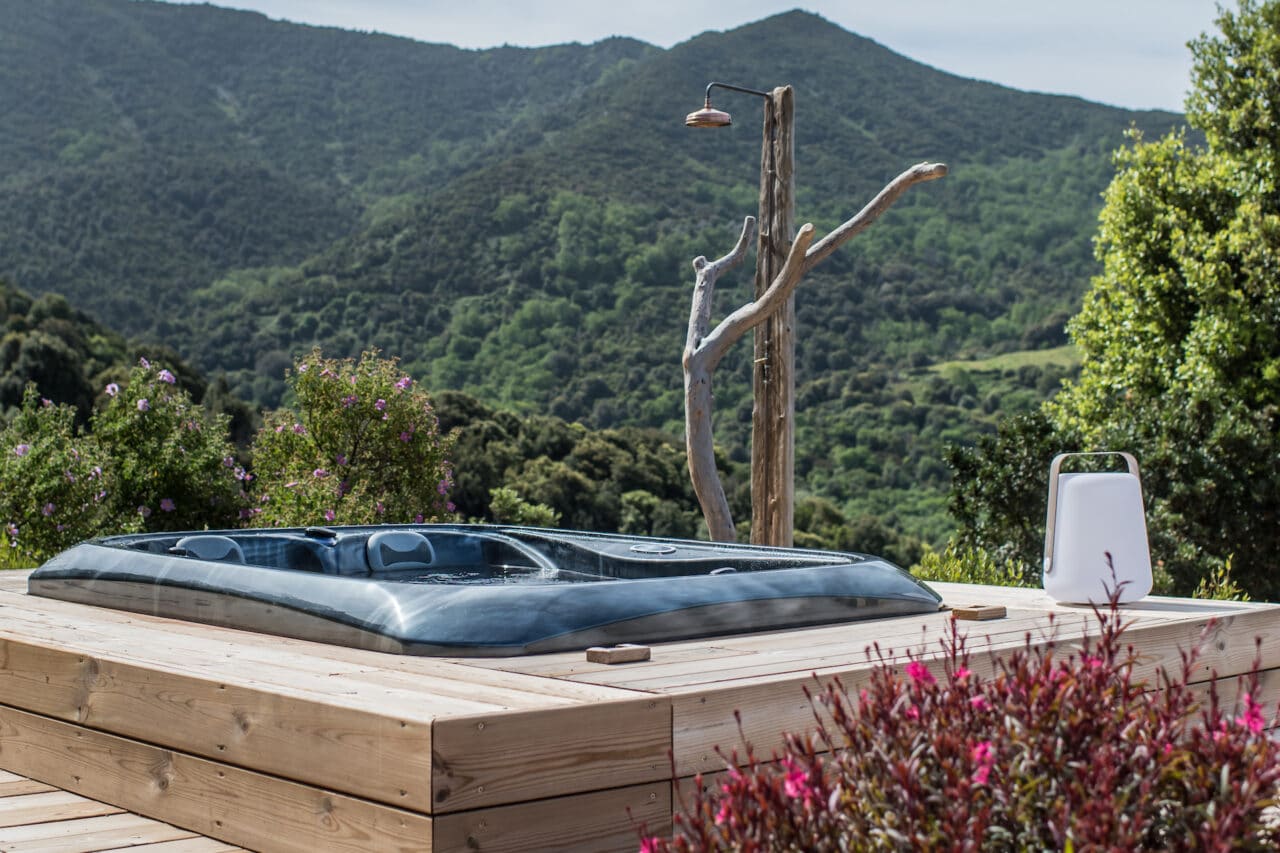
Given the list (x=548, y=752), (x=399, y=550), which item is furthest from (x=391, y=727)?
(x=399, y=550)

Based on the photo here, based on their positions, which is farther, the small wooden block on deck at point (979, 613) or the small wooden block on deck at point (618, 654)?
the small wooden block on deck at point (979, 613)

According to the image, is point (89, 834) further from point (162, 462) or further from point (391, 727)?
point (162, 462)

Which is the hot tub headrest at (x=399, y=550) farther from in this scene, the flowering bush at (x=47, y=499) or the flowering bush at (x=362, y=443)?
the flowering bush at (x=47, y=499)

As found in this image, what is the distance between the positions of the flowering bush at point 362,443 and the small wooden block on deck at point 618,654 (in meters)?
4.82

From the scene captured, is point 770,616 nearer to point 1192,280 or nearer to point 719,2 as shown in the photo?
point 1192,280

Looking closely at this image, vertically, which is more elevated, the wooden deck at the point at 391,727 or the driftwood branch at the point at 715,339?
the driftwood branch at the point at 715,339

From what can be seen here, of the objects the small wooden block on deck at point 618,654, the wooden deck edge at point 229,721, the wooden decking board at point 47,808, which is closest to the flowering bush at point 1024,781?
the wooden deck edge at point 229,721

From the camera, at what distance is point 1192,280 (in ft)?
32.2

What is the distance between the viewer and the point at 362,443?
7461 millimetres

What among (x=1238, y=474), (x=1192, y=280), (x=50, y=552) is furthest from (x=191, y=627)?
(x=1192, y=280)

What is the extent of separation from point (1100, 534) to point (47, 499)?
5143 millimetres

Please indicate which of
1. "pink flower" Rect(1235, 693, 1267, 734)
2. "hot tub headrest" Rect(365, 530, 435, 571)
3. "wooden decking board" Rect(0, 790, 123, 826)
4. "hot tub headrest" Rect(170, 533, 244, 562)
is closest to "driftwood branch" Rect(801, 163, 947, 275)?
"hot tub headrest" Rect(365, 530, 435, 571)

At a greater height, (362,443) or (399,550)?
(362,443)

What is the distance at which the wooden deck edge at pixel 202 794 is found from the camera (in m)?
1.95
